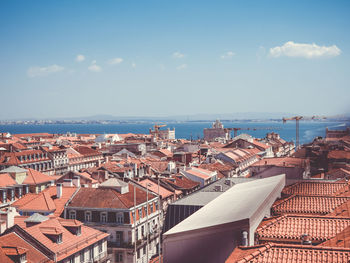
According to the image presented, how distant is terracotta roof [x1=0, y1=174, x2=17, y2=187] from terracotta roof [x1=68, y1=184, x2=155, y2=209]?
11.5 metres

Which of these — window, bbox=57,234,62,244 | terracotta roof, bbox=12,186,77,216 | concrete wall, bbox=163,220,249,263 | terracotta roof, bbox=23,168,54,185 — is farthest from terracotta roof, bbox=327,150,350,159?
concrete wall, bbox=163,220,249,263

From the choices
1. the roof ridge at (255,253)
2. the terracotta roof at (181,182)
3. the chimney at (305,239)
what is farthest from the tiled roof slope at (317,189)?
the terracotta roof at (181,182)

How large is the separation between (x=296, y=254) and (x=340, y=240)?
8.98 ft

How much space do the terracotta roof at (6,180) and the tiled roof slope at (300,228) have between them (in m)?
35.5

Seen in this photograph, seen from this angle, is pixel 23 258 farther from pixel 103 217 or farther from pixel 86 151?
pixel 86 151

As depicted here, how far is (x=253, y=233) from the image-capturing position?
43.5 ft

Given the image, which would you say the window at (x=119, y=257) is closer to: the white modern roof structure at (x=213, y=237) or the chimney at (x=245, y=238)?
the white modern roof structure at (x=213, y=237)

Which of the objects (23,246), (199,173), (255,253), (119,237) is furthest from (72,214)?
(255,253)

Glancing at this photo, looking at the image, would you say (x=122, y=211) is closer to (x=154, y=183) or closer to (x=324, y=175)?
(x=154, y=183)

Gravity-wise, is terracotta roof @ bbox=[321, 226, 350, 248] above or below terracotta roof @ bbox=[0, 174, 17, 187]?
above

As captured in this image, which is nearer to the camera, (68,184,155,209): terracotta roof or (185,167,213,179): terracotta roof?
(68,184,155,209): terracotta roof

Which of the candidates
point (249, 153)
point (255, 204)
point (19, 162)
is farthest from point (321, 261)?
point (249, 153)

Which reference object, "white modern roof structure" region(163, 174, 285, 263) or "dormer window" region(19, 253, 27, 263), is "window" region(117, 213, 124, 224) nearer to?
"dormer window" region(19, 253, 27, 263)

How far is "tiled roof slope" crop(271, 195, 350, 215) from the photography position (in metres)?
17.0
